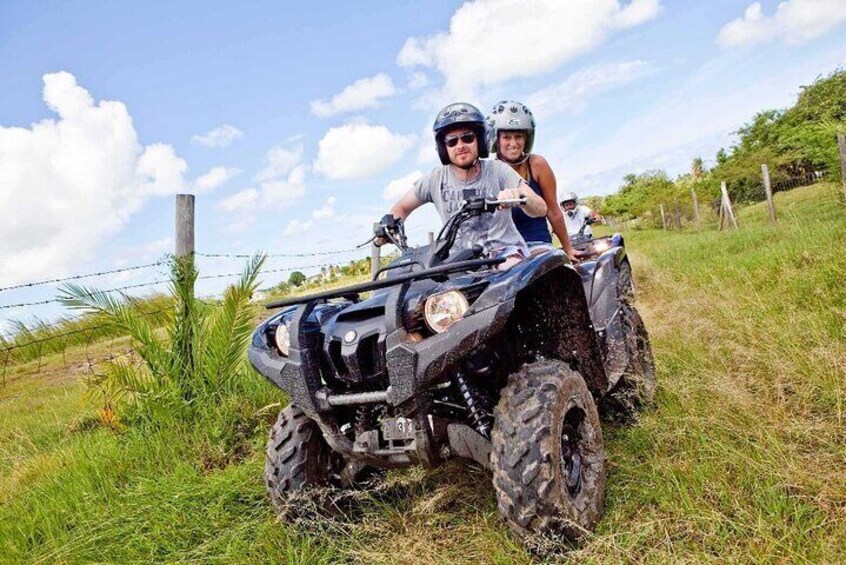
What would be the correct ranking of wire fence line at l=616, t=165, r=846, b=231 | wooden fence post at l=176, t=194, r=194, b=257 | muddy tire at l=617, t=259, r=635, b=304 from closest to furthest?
muddy tire at l=617, t=259, r=635, b=304, wooden fence post at l=176, t=194, r=194, b=257, wire fence line at l=616, t=165, r=846, b=231

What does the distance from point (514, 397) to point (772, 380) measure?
181 centimetres

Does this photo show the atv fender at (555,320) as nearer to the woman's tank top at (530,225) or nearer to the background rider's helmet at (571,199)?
the woman's tank top at (530,225)

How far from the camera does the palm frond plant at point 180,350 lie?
15.3ft

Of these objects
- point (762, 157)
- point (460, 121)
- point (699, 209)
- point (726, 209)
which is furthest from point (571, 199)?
point (762, 157)

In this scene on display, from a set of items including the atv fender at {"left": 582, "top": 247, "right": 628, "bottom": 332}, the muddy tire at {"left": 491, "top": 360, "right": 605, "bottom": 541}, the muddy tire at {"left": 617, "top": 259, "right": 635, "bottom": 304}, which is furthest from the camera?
the muddy tire at {"left": 617, "top": 259, "right": 635, "bottom": 304}

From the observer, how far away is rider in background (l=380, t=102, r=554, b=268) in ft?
11.1

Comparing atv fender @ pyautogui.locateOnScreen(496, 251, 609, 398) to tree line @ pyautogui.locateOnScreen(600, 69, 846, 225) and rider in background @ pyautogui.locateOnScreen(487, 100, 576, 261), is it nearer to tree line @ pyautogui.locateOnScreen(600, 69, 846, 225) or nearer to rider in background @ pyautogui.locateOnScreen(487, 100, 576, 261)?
rider in background @ pyautogui.locateOnScreen(487, 100, 576, 261)

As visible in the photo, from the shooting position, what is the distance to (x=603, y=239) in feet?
19.5

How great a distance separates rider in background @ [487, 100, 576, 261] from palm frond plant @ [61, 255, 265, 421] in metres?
2.13

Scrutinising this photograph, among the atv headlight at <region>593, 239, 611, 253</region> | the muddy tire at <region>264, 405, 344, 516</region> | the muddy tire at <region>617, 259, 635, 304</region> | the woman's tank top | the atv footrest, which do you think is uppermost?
the woman's tank top

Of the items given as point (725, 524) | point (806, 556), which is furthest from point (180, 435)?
point (806, 556)

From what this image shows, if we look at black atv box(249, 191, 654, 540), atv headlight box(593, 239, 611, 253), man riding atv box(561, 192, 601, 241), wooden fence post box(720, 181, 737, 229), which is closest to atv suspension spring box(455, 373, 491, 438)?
black atv box(249, 191, 654, 540)

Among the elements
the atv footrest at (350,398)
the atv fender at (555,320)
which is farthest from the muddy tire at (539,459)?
the atv footrest at (350,398)

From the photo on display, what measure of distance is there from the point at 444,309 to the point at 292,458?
102cm
